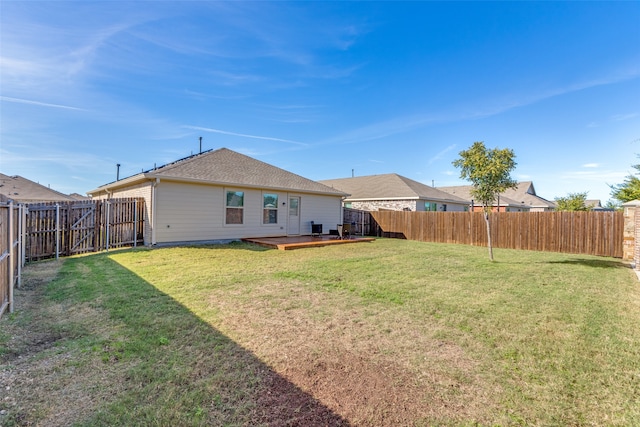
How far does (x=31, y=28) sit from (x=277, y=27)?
7441 mm

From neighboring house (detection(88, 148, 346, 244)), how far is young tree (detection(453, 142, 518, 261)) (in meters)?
7.68

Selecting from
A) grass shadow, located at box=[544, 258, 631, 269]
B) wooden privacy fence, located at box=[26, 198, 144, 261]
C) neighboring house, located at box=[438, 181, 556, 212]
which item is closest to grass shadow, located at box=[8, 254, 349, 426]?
wooden privacy fence, located at box=[26, 198, 144, 261]

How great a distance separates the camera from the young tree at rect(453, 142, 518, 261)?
9.18 m

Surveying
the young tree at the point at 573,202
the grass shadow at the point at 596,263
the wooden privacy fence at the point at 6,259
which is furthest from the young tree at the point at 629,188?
the wooden privacy fence at the point at 6,259

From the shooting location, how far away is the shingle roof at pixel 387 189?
68.6 feet

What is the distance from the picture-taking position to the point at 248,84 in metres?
14.1

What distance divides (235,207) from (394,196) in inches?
490

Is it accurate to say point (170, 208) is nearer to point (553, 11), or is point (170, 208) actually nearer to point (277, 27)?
point (277, 27)

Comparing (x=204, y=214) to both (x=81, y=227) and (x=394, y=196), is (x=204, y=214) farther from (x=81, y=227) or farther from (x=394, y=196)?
(x=394, y=196)

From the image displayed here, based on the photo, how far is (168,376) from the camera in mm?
2518

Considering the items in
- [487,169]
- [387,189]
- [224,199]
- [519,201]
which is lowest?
[224,199]

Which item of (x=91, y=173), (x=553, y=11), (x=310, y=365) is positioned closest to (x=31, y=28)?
(x=310, y=365)

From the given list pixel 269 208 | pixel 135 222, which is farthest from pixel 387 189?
pixel 135 222

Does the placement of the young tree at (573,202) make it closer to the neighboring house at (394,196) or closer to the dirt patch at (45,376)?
the neighboring house at (394,196)
